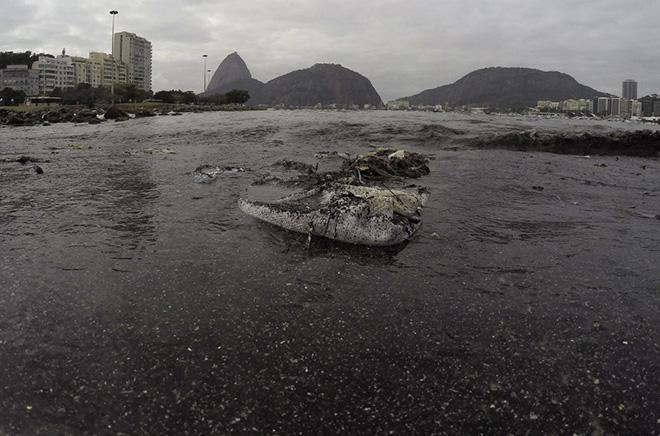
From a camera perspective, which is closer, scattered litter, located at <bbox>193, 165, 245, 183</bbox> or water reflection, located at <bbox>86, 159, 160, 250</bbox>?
water reflection, located at <bbox>86, 159, 160, 250</bbox>

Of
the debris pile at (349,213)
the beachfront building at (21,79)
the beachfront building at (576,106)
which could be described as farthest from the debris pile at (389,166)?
the beachfront building at (576,106)

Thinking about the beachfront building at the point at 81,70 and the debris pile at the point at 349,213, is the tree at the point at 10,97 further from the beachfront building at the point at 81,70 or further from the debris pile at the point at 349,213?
the debris pile at the point at 349,213

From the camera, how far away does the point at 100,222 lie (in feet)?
27.2

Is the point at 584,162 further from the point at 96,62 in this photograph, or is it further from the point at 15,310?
the point at 96,62

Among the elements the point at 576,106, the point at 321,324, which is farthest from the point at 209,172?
the point at 576,106

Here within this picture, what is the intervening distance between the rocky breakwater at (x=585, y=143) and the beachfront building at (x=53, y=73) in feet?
511

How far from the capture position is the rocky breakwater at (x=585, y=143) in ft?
76.9

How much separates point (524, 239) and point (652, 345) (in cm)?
356

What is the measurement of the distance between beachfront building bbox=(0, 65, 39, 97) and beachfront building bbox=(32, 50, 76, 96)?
287cm

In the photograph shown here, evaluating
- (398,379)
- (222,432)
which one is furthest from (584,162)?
(222,432)

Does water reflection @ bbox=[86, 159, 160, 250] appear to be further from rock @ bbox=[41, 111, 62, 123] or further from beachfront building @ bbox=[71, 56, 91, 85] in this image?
beachfront building @ bbox=[71, 56, 91, 85]

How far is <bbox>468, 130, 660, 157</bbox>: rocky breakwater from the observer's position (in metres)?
23.5

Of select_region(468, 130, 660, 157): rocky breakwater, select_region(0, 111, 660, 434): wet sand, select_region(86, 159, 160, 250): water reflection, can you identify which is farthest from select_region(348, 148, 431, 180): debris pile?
select_region(468, 130, 660, 157): rocky breakwater

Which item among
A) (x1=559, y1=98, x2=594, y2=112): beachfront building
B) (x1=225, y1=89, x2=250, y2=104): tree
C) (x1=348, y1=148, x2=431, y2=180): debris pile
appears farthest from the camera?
(x1=559, y1=98, x2=594, y2=112): beachfront building
